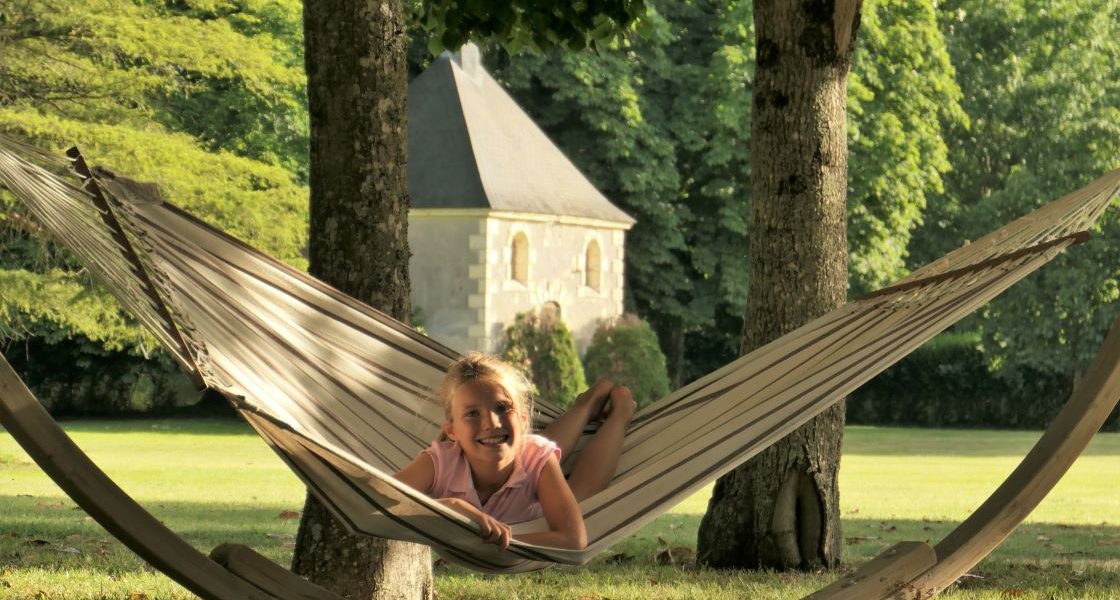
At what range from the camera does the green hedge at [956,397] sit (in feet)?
77.8

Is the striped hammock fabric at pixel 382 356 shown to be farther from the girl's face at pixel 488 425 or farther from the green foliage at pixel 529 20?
the green foliage at pixel 529 20

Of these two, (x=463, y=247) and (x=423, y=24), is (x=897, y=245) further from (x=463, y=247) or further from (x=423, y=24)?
(x=423, y=24)

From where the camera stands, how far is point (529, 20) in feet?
19.0

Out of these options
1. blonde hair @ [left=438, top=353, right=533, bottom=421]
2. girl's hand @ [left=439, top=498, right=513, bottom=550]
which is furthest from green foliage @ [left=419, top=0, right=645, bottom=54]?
girl's hand @ [left=439, top=498, right=513, bottom=550]

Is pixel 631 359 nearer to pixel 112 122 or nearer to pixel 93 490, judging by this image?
pixel 112 122

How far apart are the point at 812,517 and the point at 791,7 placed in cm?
187

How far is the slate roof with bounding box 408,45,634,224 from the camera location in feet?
72.9

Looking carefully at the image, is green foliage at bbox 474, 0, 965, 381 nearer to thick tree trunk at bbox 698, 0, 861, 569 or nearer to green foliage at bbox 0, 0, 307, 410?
green foliage at bbox 0, 0, 307, 410

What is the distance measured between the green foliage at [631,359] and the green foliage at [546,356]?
53 centimetres

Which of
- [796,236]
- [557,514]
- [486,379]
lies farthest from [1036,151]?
[557,514]

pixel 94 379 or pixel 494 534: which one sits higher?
pixel 494 534

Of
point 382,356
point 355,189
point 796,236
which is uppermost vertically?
point 355,189

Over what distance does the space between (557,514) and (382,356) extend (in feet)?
2.73

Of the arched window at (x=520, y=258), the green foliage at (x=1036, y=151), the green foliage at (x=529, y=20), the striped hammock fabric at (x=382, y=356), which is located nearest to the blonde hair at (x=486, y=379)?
the striped hammock fabric at (x=382, y=356)
